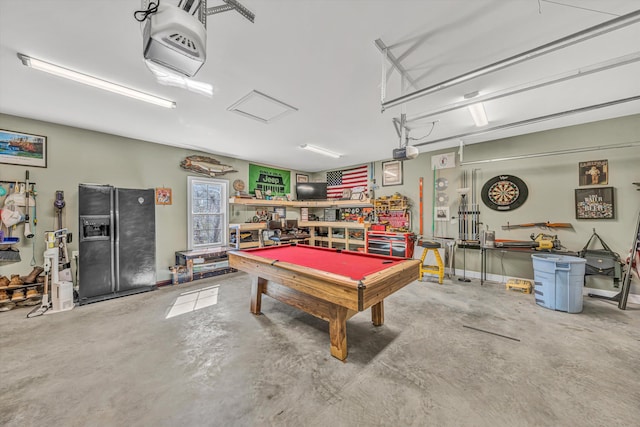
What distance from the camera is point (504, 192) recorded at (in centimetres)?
474

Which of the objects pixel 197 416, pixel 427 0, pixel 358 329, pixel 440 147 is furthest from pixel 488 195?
pixel 197 416

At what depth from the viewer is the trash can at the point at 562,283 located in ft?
10.5

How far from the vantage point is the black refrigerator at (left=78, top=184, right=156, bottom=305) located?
3.75m

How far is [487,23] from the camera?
183cm

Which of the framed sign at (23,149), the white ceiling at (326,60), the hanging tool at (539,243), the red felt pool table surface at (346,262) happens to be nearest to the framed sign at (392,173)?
the white ceiling at (326,60)

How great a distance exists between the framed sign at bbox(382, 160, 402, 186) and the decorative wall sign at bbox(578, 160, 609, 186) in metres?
3.29

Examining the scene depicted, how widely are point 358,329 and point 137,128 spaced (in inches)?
195

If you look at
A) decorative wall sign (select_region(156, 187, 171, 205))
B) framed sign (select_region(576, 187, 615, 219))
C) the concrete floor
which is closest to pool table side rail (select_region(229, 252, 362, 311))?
the concrete floor

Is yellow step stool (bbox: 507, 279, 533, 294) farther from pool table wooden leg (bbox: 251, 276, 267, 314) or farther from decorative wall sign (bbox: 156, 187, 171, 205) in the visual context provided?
decorative wall sign (bbox: 156, 187, 171, 205)

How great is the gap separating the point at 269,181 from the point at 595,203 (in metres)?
7.18

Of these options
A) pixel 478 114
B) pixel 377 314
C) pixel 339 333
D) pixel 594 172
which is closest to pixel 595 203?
pixel 594 172

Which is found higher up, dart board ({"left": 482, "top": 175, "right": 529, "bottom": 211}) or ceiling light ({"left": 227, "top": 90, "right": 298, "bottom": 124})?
ceiling light ({"left": 227, "top": 90, "right": 298, "bottom": 124})

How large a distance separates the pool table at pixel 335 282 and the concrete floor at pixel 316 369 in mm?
333

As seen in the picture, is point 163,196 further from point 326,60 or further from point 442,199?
point 442,199
